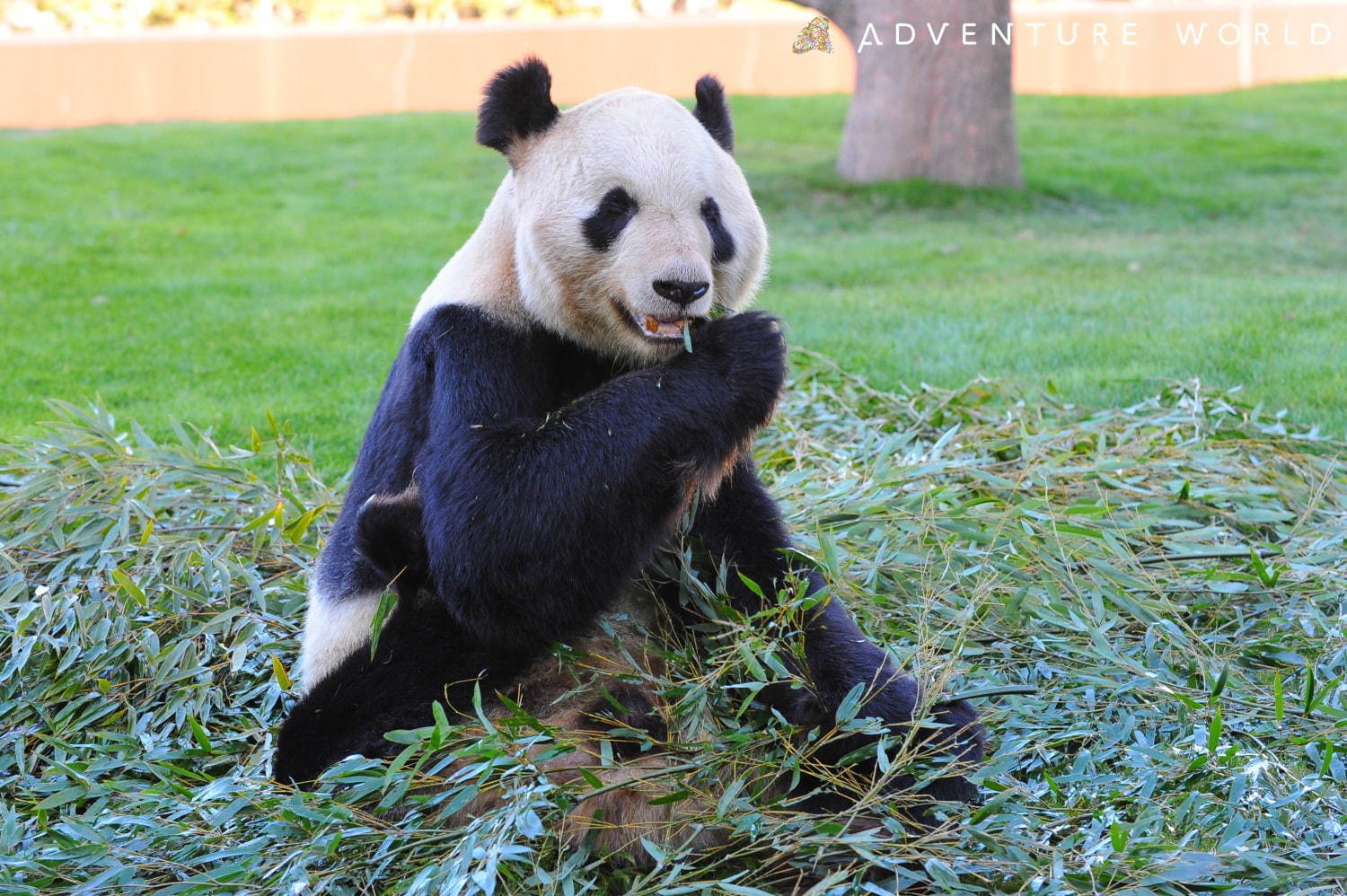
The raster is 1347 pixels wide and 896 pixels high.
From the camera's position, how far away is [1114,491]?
4.84 meters

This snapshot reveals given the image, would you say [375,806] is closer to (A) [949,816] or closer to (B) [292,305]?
(A) [949,816]

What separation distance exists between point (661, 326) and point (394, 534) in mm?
794

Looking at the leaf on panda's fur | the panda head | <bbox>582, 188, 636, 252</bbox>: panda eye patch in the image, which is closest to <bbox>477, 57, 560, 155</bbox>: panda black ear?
the panda head

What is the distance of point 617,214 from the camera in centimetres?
318

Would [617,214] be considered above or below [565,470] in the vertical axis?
above

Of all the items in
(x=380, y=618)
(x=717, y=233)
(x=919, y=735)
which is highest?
(x=717, y=233)

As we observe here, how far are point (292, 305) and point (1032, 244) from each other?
5.77 m

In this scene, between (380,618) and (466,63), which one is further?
(466,63)

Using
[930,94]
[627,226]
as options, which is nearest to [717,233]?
[627,226]

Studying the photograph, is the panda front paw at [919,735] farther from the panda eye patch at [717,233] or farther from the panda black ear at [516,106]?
the panda black ear at [516,106]

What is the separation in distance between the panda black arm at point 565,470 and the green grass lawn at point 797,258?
122 inches

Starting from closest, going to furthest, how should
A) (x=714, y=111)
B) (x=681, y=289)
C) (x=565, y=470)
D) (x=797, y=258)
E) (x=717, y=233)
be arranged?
(x=565, y=470), (x=681, y=289), (x=717, y=233), (x=714, y=111), (x=797, y=258)

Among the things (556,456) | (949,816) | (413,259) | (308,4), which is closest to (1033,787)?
(949,816)

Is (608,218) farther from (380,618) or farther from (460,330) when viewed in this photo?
(380,618)
